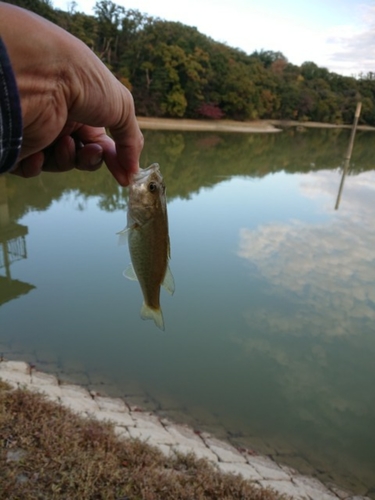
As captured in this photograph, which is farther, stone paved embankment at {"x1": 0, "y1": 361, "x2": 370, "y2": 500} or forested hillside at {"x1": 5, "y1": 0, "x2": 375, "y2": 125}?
forested hillside at {"x1": 5, "y1": 0, "x2": 375, "y2": 125}

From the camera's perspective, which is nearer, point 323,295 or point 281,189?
point 323,295

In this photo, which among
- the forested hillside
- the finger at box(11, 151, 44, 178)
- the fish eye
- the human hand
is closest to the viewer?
the human hand

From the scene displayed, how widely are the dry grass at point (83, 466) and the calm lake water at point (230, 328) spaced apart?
1.38 m

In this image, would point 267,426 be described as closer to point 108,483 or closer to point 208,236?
point 108,483

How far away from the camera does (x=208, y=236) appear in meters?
9.22

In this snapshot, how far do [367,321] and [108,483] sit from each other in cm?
525

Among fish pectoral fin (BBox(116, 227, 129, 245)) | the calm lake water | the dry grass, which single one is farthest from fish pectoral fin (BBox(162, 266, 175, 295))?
the calm lake water

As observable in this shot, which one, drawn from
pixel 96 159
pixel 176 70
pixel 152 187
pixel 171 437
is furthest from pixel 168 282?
pixel 176 70

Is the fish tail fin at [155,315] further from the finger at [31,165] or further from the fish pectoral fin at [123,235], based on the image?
the finger at [31,165]

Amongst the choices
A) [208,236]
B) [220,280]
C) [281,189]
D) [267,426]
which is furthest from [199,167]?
[267,426]

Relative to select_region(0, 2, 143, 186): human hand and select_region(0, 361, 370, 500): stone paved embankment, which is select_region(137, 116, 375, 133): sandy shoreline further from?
select_region(0, 2, 143, 186): human hand

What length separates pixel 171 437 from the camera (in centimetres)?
358

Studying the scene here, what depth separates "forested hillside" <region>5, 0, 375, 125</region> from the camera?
3266 cm

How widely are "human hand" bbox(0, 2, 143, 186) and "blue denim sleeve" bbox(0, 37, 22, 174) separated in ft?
0.35
